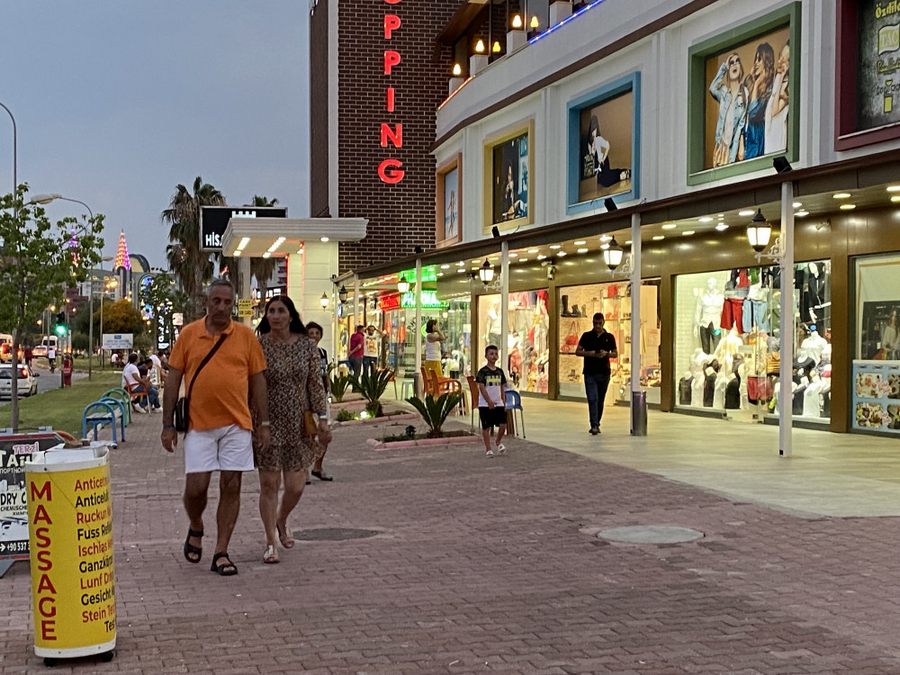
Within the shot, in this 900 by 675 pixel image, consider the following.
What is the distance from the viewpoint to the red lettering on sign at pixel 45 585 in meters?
5.78

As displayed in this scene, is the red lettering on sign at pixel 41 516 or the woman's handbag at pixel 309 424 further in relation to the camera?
the woman's handbag at pixel 309 424

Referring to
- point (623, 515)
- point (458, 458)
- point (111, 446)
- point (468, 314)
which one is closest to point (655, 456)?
point (458, 458)

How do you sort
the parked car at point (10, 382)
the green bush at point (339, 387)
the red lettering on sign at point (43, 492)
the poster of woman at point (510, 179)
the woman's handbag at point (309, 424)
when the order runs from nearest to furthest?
the red lettering on sign at point (43, 492)
the woman's handbag at point (309, 424)
the green bush at point (339, 387)
the poster of woman at point (510, 179)
the parked car at point (10, 382)

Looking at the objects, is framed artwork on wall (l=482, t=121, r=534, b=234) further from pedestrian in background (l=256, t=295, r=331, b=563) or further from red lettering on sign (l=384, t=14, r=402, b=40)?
pedestrian in background (l=256, t=295, r=331, b=563)

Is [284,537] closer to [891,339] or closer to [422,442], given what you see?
[422,442]

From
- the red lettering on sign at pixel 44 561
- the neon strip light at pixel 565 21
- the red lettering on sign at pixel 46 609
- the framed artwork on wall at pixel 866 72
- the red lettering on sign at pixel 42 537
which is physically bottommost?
the red lettering on sign at pixel 46 609

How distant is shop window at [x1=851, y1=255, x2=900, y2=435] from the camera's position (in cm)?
1684

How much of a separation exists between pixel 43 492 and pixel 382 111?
36242 millimetres

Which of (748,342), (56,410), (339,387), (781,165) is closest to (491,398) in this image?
(781,165)

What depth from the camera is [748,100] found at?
19734mm

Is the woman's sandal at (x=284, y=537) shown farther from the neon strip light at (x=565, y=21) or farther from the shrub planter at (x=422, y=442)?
the neon strip light at (x=565, y=21)

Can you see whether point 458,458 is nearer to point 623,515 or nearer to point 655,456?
point 655,456

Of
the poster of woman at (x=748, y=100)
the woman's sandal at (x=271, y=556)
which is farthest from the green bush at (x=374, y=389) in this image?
the woman's sandal at (x=271, y=556)

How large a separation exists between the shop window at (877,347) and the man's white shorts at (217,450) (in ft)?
39.0
